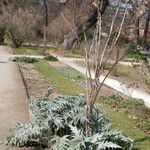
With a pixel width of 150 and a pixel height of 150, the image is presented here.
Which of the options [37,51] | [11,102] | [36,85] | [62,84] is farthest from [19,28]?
[11,102]

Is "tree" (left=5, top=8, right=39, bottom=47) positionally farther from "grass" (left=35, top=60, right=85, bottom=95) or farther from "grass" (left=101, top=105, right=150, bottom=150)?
"grass" (left=101, top=105, right=150, bottom=150)

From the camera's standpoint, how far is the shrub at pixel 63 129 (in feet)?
24.8

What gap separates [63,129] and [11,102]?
16.4ft

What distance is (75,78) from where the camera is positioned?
22344 mm

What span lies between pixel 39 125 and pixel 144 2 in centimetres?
269

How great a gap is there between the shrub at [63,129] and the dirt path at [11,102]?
50 cm

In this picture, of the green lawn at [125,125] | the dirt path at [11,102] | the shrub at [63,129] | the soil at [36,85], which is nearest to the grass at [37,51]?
the soil at [36,85]

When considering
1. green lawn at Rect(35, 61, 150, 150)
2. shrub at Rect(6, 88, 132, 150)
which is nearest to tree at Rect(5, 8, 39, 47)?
green lawn at Rect(35, 61, 150, 150)

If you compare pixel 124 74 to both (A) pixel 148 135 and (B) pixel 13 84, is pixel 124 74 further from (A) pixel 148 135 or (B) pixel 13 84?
(A) pixel 148 135

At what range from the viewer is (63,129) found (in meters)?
8.23

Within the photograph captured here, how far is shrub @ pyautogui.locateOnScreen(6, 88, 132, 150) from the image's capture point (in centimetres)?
757

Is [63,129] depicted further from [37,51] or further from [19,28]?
[19,28]

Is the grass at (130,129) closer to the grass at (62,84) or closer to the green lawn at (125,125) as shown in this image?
the green lawn at (125,125)

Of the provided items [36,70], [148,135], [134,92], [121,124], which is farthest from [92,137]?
[36,70]
